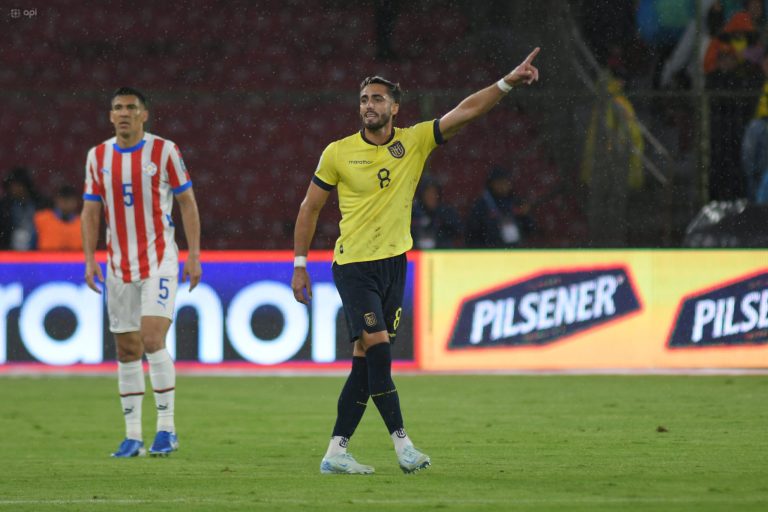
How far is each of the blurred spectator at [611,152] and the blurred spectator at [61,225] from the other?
4.96 meters

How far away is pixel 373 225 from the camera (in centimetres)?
705

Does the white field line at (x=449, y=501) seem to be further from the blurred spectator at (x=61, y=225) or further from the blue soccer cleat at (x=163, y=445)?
the blurred spectator at (x=61, y=225)

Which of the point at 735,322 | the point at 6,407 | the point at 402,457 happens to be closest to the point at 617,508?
the point at 402,457

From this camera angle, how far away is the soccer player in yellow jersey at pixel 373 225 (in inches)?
275

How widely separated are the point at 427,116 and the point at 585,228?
75.1 inches

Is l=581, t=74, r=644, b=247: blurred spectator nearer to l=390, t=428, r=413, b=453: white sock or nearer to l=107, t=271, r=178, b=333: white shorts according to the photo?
l=107, t=271, r=178, b=333: white shorts

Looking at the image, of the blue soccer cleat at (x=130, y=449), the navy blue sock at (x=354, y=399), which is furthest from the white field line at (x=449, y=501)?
the blue soccer cleat at (x=130, y=449)

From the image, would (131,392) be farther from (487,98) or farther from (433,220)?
(433,220)

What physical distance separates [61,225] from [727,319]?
6279 millimetres

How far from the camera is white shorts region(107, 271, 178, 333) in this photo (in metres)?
8.18

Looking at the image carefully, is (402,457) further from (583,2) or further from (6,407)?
(583,2)

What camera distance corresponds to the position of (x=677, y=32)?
15.6 meters

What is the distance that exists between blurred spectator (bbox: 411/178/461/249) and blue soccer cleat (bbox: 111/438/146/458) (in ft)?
19.9

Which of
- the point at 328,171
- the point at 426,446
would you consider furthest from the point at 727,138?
the point at 328,171
